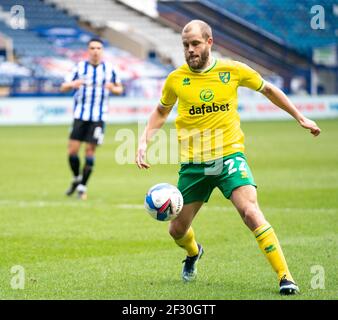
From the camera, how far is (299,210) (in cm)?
1262

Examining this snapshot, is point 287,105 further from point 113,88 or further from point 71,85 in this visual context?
point 113,88

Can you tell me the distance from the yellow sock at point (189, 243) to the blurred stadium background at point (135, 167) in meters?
0.27

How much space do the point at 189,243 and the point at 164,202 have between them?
0.81m

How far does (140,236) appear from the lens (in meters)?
10.6

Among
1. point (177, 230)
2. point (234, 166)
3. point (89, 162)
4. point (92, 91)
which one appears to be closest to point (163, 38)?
point (92, 91)

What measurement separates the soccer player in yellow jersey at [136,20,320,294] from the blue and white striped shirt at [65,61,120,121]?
286 inches

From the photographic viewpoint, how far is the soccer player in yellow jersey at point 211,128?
7.40 meters

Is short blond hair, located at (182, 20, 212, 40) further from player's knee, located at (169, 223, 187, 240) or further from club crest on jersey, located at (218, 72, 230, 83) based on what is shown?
player's knee, located at (169, 223, 187, 240)

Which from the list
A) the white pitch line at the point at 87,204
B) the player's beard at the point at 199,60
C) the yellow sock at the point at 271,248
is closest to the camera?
the yellow sock at the point at 271,248

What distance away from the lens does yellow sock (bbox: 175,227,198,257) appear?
7955 millimetres

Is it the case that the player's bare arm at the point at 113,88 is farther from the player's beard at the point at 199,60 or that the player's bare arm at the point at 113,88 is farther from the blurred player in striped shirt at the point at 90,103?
the player's beard at the point at 199,60

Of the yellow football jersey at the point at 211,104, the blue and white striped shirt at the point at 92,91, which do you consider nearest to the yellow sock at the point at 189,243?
the yellow football jersey at the point at 211,104

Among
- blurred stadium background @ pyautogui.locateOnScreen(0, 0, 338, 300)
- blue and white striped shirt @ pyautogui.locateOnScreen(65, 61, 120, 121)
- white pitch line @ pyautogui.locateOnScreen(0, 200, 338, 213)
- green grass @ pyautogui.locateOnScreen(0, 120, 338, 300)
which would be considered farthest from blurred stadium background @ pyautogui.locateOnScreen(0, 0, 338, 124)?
white pitch line @ pyautogui.locateOnScreen(0, 200, 338, 213)

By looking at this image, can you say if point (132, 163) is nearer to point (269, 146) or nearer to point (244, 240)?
point (269, 146)
